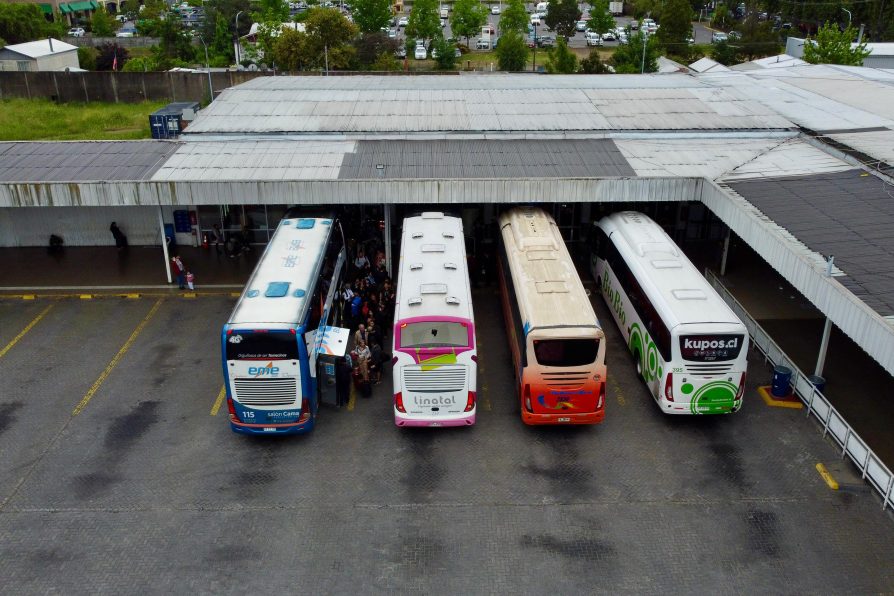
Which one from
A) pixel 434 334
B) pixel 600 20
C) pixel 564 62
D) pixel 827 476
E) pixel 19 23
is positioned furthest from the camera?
pixel 600 20

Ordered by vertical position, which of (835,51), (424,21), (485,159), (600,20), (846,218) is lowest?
(846,218)

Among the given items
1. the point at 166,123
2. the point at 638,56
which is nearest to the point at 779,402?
the point at 166,123

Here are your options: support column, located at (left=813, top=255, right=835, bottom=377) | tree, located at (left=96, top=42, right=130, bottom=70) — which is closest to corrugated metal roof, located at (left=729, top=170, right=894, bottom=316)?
support column, located at (left=813, top=255, right=835, bottom=377)

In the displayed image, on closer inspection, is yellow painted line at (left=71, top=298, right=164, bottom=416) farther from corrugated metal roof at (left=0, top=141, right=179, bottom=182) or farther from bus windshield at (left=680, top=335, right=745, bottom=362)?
bus windshield at (left=680, top=335, right=745, bottom=362)

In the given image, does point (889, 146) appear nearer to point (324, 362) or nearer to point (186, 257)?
point (324, 362)

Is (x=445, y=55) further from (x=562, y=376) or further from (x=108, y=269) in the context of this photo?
(x=562, y=376)

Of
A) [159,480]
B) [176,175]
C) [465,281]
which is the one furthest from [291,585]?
[176,175]

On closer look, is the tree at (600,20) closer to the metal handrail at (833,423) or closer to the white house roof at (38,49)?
the white house roof at (38,49)
